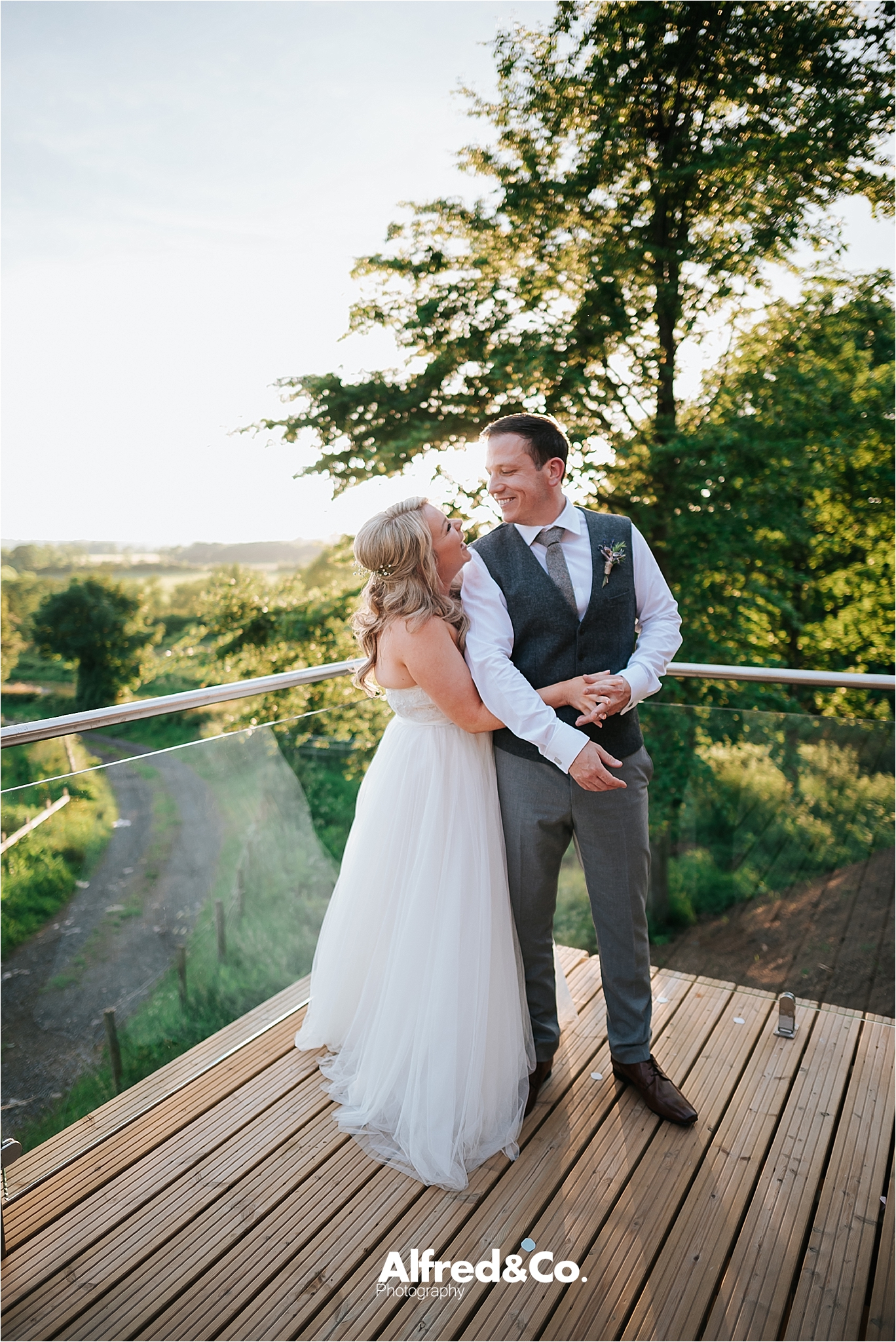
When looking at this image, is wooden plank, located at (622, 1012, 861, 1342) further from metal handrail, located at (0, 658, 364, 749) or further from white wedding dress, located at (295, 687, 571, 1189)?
metal handrail, located at (0, 658, 364, 749)

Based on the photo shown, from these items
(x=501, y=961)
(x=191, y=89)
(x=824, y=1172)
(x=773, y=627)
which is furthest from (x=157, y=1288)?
(x=191, y=89)

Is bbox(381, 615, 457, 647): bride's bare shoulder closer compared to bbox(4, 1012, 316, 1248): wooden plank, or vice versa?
bbox(4, 1012, 316, 1248): wooden plank

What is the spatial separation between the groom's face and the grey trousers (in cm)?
63

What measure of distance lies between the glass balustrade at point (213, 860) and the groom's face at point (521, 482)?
1.10 metres

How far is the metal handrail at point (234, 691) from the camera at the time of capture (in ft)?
6.48

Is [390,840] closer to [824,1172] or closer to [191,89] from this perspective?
[824,1172]

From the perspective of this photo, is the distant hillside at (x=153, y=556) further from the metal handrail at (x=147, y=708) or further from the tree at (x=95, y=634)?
the metal handrail at (x=147, y=708)

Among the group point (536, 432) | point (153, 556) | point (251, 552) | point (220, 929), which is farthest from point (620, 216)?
point (153, 556)

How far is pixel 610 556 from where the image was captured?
2088mm

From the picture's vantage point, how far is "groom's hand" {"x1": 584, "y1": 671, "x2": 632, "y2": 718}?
6.41ft

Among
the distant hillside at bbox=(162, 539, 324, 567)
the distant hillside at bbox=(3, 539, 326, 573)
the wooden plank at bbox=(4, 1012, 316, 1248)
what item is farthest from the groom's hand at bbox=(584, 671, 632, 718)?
the distant hillside at bbox=(3, 539, 326, 573)

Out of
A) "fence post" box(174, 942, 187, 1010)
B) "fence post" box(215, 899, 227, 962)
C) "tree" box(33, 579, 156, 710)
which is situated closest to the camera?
"fence post" box(174, 942, 187, 1010)

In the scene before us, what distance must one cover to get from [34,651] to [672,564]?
1224 cm

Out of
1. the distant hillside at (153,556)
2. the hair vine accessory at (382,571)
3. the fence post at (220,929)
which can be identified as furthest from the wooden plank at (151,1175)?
the distant hillside at (153,556)
